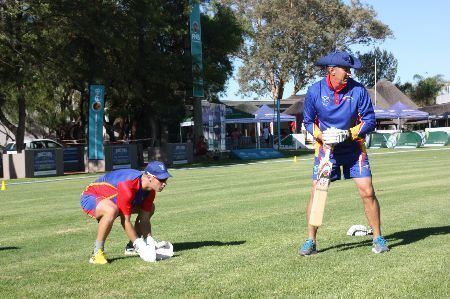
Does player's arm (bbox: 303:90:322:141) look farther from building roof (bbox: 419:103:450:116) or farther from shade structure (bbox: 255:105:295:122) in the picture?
building roof (bbox: 419:103:450:116)

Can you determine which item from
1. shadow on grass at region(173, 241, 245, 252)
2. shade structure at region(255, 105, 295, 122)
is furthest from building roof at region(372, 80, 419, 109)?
shadow on grass at region(173, 241, 245, 252)

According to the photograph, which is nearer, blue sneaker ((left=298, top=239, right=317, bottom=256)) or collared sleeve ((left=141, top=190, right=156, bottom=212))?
blue sneaker ((left=298, top=239, right=317, bottom=256))

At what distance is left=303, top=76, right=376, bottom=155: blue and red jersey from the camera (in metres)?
7.03

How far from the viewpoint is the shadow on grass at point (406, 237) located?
24.5 ft

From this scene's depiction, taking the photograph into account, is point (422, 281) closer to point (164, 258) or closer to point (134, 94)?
point (164, 258)

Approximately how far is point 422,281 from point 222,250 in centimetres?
257

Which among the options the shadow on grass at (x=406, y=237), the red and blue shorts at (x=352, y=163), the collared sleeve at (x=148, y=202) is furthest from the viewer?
the shadow on grass at (x=406, y=237)

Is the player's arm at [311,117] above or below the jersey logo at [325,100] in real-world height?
below

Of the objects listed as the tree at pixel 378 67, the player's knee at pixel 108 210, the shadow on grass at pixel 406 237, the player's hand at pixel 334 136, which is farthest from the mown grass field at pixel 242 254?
the tree at pixel 378 67

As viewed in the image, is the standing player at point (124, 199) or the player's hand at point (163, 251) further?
the player's hand at point (163, 251)

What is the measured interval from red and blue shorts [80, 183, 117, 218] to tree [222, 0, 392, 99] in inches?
2444

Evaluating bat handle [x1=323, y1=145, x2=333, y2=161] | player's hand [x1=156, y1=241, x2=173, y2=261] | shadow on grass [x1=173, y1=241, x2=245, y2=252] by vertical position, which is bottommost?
shadow on grass [x1=173, y1=241, x2=245, y2=252]

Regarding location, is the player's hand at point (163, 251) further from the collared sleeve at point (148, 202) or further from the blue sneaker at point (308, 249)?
the blue sneaker at point (308, 249)

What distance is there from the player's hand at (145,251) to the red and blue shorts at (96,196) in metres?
0.52
